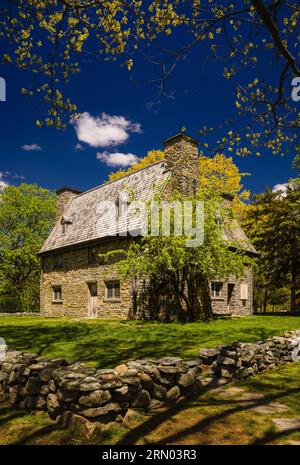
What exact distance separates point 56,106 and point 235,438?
684 cm

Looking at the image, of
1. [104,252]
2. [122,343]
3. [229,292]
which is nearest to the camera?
[122,343]

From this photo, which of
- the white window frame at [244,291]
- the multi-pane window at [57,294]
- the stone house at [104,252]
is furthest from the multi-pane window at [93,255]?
the white window frame at [244,291]

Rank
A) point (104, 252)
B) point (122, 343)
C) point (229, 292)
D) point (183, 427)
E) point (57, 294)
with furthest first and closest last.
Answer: point (57, 294) → point (229, 292) → point (104, 252) → point (122, 343) → point (183, 427)

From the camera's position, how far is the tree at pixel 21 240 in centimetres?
3659

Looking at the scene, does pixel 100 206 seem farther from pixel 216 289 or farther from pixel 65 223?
pixel 216 289

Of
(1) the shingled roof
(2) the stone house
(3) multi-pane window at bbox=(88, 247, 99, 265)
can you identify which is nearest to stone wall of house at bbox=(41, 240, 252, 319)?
(2) the stone house

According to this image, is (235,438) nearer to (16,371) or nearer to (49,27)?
(16,371)

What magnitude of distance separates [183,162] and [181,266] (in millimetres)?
6635

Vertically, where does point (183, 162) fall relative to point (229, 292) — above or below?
above

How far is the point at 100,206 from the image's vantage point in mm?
24375

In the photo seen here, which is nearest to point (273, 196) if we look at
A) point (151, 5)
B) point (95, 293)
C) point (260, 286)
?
point (260, 286)

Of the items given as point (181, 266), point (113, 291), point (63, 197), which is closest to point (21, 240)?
point (63, 197)

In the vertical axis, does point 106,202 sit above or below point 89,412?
above

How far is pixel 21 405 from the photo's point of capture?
19.0ft
